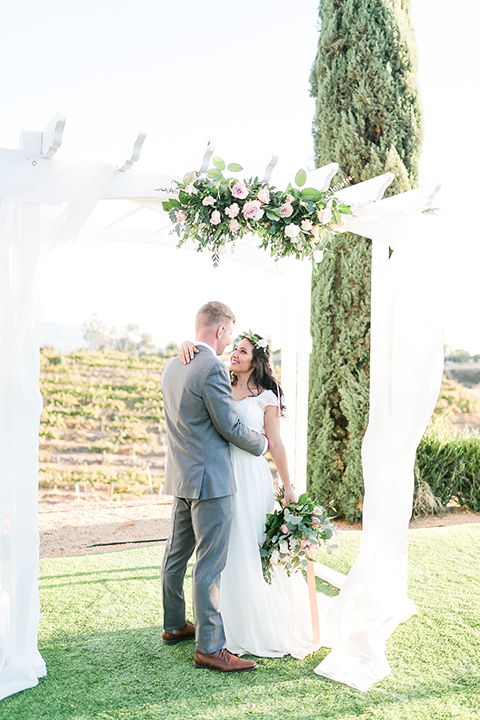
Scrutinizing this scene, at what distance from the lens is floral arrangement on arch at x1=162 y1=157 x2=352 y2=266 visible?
2.83 m

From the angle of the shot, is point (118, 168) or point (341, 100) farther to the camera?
point (341, 100)

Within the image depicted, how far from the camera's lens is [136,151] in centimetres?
262

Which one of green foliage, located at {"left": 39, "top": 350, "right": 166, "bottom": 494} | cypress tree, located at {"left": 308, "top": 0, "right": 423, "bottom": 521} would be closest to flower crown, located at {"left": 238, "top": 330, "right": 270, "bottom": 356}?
cypress tree, located at {"left": 308, "top": 0, "right": 423, "bottom": 521}

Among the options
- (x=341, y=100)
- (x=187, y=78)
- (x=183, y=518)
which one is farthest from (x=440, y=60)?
(x=183, y=518)

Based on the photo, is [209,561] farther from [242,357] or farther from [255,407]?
[242,357]

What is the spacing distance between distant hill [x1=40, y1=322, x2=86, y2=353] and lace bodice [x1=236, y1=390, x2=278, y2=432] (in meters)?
5.45

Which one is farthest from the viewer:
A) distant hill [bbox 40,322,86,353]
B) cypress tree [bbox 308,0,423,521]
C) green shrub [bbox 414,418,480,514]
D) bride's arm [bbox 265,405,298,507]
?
distant hill [bbox 40,322,86,353]

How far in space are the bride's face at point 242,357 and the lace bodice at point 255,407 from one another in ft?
0.57

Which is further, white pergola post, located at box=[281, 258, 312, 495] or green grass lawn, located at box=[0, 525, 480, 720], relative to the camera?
white pergola post, located at box=[281, 258, 312, 495]

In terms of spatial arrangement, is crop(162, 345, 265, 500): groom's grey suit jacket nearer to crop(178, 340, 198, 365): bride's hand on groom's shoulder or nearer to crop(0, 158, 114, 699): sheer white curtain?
crop(178, 340, 198, 365): bride's hand on groom's shoulder

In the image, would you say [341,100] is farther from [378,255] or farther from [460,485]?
[460,485]

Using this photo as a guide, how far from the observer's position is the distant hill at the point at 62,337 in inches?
316

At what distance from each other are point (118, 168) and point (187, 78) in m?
8.11

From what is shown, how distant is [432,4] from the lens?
6.59m
